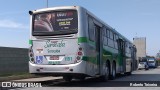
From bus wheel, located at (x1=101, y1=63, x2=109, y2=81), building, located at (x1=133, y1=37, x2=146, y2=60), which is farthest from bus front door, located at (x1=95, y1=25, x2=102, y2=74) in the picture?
building, located at (x1=133, y1=37, x2=146, y2=60)

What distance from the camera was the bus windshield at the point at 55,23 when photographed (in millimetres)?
16094

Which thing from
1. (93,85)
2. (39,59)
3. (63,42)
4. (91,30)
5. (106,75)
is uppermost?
(91,30)

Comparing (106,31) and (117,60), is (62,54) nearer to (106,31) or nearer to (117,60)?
(106,31)

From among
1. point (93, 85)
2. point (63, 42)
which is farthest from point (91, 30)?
point (93, 85)

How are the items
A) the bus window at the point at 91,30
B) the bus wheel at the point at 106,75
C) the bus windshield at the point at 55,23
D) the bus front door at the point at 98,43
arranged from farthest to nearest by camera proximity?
the bus wheel at the point at 106,75 → the bus front door at the point at 98,43 → the bus window at the point at 91,30 → the bus windshield at the point at 55,23

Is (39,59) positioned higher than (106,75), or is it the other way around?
(39,59)

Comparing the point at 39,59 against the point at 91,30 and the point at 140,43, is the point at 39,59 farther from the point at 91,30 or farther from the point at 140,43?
the point at 140,43

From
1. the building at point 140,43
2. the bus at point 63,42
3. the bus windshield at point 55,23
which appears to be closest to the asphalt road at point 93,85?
the bus at point 63,42

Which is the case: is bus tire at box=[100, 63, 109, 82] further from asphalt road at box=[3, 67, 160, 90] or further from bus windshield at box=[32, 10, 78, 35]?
bus windshield at box=[32, 10, 78, 35]

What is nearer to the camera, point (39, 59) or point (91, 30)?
point (39, 59)

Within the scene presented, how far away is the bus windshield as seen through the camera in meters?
16.1

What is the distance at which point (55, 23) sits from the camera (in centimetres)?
1641

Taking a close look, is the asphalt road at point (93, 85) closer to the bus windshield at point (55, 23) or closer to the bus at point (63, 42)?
the bus at point (63, 42)

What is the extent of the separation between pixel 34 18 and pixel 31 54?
5.82 ft
